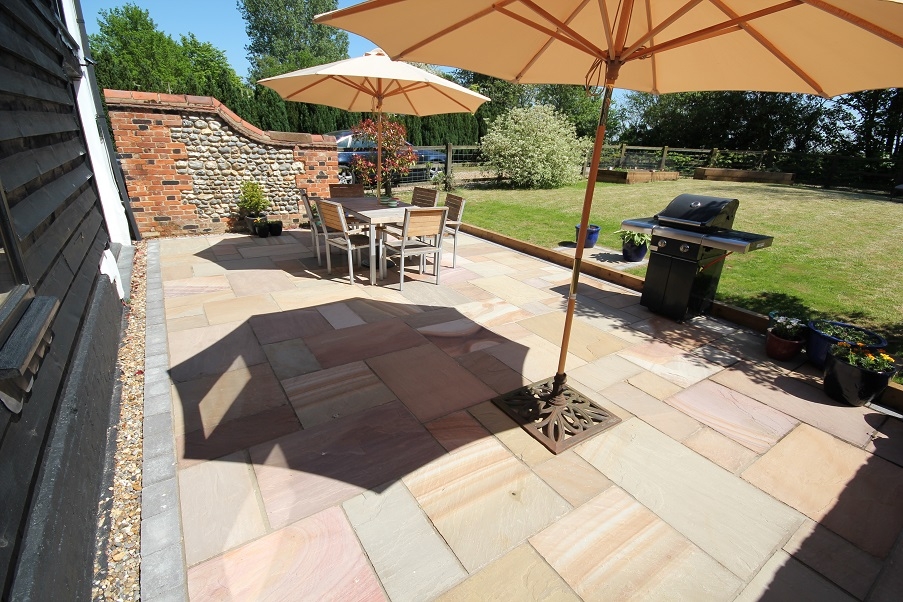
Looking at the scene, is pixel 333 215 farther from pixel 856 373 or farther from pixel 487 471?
pixel 856 373

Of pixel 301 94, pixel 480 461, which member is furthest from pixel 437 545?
pixel 301 94

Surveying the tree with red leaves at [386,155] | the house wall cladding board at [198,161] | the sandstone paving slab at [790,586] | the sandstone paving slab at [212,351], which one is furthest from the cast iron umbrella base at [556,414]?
the tree with red leaves at [386,155]

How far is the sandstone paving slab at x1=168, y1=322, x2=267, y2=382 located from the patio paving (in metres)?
0.02

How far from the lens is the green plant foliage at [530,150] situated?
13.0 metres

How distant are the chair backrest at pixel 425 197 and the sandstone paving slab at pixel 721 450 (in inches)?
190

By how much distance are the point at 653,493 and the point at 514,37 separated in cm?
283

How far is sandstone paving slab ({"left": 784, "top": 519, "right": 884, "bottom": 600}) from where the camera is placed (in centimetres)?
177

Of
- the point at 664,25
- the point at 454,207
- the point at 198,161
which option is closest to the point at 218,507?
the point at 664,25

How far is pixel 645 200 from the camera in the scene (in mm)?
10938

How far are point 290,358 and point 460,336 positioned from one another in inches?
55.3

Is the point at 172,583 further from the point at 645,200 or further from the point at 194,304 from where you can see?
the point at 645,200

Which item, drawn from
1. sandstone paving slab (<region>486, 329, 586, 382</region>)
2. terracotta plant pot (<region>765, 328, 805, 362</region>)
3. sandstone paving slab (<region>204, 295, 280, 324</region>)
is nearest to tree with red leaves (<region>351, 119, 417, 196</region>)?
sandstone paving slab (<region>204, 295, 280, 324</region>)

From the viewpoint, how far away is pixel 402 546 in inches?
72.4

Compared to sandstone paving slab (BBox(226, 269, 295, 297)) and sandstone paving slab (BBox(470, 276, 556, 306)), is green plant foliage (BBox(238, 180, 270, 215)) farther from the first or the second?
sandstone paving slab (BBox(470, 276, 556, 306))
